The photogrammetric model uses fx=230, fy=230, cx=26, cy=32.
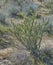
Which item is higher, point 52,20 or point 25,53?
point 25,53

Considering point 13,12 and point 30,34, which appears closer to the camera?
point 30,34

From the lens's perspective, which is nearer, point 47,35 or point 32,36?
point 32,36

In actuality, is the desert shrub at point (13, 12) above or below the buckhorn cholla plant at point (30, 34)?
below

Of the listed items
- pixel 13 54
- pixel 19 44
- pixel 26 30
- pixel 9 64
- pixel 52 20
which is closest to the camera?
pixel 9 64

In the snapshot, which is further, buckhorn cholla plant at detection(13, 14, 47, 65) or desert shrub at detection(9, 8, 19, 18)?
desert shrub at detection(9, 8, 19, 18)

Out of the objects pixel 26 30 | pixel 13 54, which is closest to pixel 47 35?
pixel 26 30

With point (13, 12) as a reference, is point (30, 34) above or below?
above

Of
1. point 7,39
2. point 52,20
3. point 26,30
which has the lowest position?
point 52,20

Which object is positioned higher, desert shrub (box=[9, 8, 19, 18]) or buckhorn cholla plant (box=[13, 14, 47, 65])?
buckhorn cholla plant (box=[13, 14, 47, 65])

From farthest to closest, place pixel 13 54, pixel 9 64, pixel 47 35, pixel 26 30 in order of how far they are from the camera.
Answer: pixel 47 35 → pixel 26 30 → pixel 13 54 → pixel 9 64

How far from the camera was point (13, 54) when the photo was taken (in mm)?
5836

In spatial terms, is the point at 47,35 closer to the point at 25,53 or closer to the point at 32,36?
the point at 32,36

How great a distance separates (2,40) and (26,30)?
93 centimetres

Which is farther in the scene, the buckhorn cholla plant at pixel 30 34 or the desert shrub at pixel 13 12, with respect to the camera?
the desert shrub at pixel 13 12
